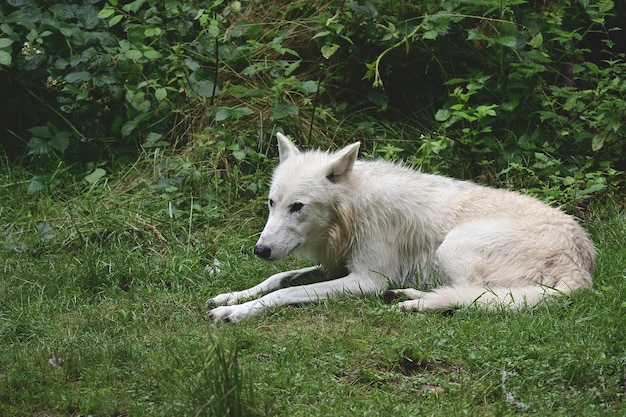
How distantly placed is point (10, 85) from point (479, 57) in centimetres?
487

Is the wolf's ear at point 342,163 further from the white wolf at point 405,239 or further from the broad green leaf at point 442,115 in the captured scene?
the broad green leaf at point 442,115

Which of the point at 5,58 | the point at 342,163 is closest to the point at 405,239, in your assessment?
the point at 342,163

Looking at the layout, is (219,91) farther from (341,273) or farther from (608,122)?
(608,122)

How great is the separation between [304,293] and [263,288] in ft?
1.42

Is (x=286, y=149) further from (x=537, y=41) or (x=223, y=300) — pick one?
(x=537, y=41)

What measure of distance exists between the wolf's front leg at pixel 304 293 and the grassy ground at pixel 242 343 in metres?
0.11

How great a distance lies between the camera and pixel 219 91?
28.7ft

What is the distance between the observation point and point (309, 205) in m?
6.33

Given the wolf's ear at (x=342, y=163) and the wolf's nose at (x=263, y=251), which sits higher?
the wolf's ear at (x=342, y=163)

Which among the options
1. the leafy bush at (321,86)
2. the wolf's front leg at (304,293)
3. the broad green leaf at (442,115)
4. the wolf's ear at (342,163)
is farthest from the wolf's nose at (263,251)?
the broad green leaf at (442,115)

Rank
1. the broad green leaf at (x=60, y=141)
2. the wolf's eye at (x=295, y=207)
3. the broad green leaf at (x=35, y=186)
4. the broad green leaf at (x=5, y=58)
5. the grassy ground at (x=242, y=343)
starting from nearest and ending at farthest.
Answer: the grassy ground at (x=242, y=343) → the wolf's eye at (x=295, y=207) → the broad green leaf at (x=5, y=58) → the broad green leaf at (x=35, y=186) → the broad green leaf at (x=60, y=141)

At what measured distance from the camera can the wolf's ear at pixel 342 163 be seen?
21.0 ft

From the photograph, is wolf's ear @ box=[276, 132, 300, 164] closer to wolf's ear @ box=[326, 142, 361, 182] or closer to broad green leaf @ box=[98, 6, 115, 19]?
wolf's ear @ box=[326, 142, 361, 182]

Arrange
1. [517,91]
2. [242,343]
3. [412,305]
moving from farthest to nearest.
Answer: [517,91]
[412,305]
[242,343]
